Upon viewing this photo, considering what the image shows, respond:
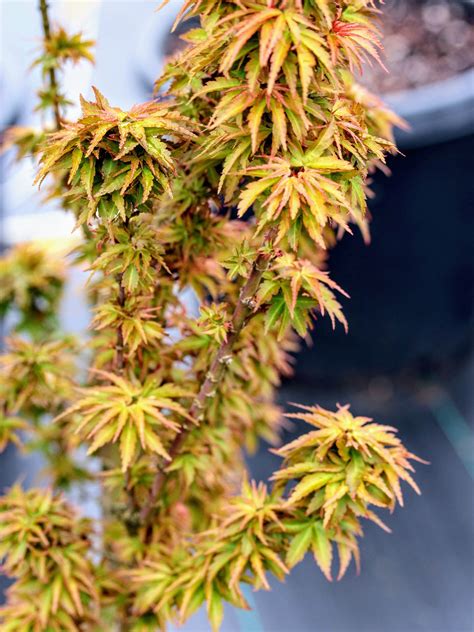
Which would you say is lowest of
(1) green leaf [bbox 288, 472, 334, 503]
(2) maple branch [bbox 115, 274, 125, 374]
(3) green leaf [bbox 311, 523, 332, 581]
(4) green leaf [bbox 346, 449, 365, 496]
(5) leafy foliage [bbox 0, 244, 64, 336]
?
(3) green leaf [bbox 311, 523, 332, 581]

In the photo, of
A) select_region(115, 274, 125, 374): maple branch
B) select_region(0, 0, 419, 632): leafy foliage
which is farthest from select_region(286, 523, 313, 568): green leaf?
select_region(115, 274, 125, 374): maple branch

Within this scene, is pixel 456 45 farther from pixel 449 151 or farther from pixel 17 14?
pixel 17 14

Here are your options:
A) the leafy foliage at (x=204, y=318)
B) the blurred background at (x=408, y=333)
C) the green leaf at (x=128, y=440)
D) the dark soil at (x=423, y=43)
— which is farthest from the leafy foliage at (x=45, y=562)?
the dark soil at (x=423, y=43)

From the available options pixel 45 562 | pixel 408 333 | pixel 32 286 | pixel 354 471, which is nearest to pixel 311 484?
pixel 354 471

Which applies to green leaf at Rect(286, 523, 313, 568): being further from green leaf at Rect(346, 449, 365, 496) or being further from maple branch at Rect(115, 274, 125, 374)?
maple branch at Rect(115, 274, 125, 374)

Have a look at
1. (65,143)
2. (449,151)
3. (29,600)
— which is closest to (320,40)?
(65,143)

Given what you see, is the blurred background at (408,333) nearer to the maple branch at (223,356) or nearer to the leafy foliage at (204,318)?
the leafy foliage at (204,318)

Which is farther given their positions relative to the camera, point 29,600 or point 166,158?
point 29,600
